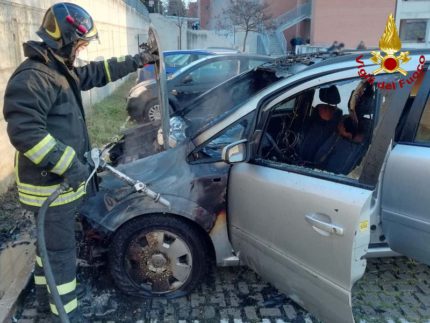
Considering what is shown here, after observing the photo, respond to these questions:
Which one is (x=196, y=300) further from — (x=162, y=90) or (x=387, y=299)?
(x=162, y=90)

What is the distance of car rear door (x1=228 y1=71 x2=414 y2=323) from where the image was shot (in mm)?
2188

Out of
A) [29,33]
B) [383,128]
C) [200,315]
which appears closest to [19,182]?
[200,315]

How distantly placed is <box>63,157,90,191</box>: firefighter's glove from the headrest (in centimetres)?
184

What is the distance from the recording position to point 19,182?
259 centimetres

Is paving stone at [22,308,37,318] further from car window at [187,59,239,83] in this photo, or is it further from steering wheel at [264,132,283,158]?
car window at [187,59,239,83]

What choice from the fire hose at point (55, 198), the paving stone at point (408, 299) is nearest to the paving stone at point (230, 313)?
the fire hose at point (55, 198)

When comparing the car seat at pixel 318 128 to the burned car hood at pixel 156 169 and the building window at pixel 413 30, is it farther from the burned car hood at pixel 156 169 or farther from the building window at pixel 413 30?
the building window at pixel 413 30

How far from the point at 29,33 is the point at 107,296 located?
424 cm

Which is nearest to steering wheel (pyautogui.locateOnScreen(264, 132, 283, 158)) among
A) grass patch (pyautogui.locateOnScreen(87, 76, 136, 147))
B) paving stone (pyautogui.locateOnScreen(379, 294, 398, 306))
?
paving stone (pyautogui.locateOnScreen(379, 294, 398, 306))

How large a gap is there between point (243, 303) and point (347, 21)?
31.0m

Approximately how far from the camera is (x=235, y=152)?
266 centimetres

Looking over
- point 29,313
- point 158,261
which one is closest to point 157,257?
point 158,261

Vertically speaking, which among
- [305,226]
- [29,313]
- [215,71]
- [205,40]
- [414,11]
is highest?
[414,11]

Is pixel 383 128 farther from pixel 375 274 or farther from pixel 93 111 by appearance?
pixel 93 111
